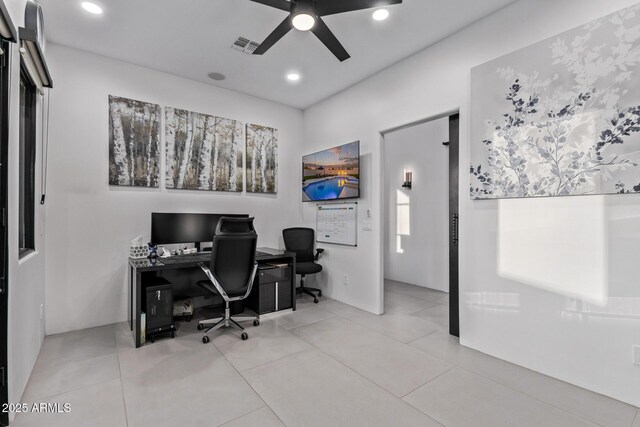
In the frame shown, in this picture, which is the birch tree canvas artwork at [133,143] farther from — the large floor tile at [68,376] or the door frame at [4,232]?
the large floor tile at [68,376]

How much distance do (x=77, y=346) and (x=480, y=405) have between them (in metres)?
3.45

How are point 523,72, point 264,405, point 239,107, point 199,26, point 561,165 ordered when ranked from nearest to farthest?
point 264,405
point 561,165
point 523,72
point 199,26
point 239,107

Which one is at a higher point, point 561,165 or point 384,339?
point 561,165

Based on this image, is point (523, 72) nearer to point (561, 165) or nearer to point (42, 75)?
point (561, 165)

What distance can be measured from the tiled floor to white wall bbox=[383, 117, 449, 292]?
212cm

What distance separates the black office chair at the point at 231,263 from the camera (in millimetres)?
2939

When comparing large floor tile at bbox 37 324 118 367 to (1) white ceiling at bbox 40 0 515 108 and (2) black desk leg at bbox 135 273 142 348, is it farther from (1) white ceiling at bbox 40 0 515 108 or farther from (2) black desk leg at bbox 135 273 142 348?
(1) white ceiling at bbox 40 0 515 108

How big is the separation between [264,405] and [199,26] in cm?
332

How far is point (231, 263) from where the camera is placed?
301cm

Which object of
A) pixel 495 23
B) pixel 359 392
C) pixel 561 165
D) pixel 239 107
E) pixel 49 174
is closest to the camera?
pixel 359 392

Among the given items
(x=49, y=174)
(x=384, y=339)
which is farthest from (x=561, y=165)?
(x=49, y=174)

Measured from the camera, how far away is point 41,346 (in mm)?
2789

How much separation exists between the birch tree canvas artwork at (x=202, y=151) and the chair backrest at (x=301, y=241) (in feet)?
3.42

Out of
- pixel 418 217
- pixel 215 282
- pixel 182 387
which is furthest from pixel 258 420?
pixel 418 217
